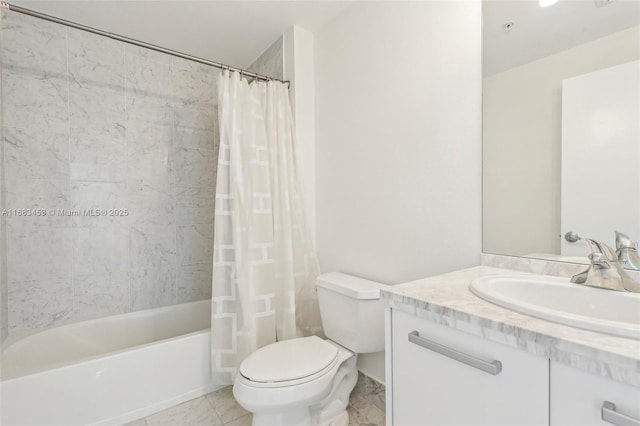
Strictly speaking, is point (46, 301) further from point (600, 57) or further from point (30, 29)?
point (600, 57)

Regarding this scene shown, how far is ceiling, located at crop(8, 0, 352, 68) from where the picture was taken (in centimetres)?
184

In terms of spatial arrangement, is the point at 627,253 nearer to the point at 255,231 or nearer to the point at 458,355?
the point at 458,355

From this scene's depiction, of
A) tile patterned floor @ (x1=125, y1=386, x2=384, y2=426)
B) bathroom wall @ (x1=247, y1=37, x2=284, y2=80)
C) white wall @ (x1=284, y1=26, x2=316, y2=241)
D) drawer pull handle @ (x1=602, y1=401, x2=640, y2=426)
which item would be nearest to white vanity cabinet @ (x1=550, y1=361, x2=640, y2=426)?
drawer pull handle @ (x1=602, y1=401, x2=640, y2=426)

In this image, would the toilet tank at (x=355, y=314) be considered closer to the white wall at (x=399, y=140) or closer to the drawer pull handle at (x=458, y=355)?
the white wall at (x=399, y=140)

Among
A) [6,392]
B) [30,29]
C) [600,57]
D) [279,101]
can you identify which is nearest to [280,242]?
[279,101]

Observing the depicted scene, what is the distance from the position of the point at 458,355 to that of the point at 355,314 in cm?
82

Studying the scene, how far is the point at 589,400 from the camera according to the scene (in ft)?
1.81

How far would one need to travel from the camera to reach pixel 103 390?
1510 mm

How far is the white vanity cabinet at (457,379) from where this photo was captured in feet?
2.08

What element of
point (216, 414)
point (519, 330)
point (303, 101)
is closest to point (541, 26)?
point (519, 330)

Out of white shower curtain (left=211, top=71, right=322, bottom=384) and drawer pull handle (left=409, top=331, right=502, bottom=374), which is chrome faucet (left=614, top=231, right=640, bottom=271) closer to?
drawer pull handle (left=409, top=331, right=502, bottom=374)

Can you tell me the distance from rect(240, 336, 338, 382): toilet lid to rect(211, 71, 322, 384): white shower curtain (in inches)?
10.9

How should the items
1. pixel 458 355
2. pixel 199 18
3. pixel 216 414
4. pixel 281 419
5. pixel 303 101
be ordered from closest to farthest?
pixel 458 355 → pixel 281 419 → pixel 216 414 → pixel 199 18 → pixel 303 101

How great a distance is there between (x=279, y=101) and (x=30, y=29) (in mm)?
1684
